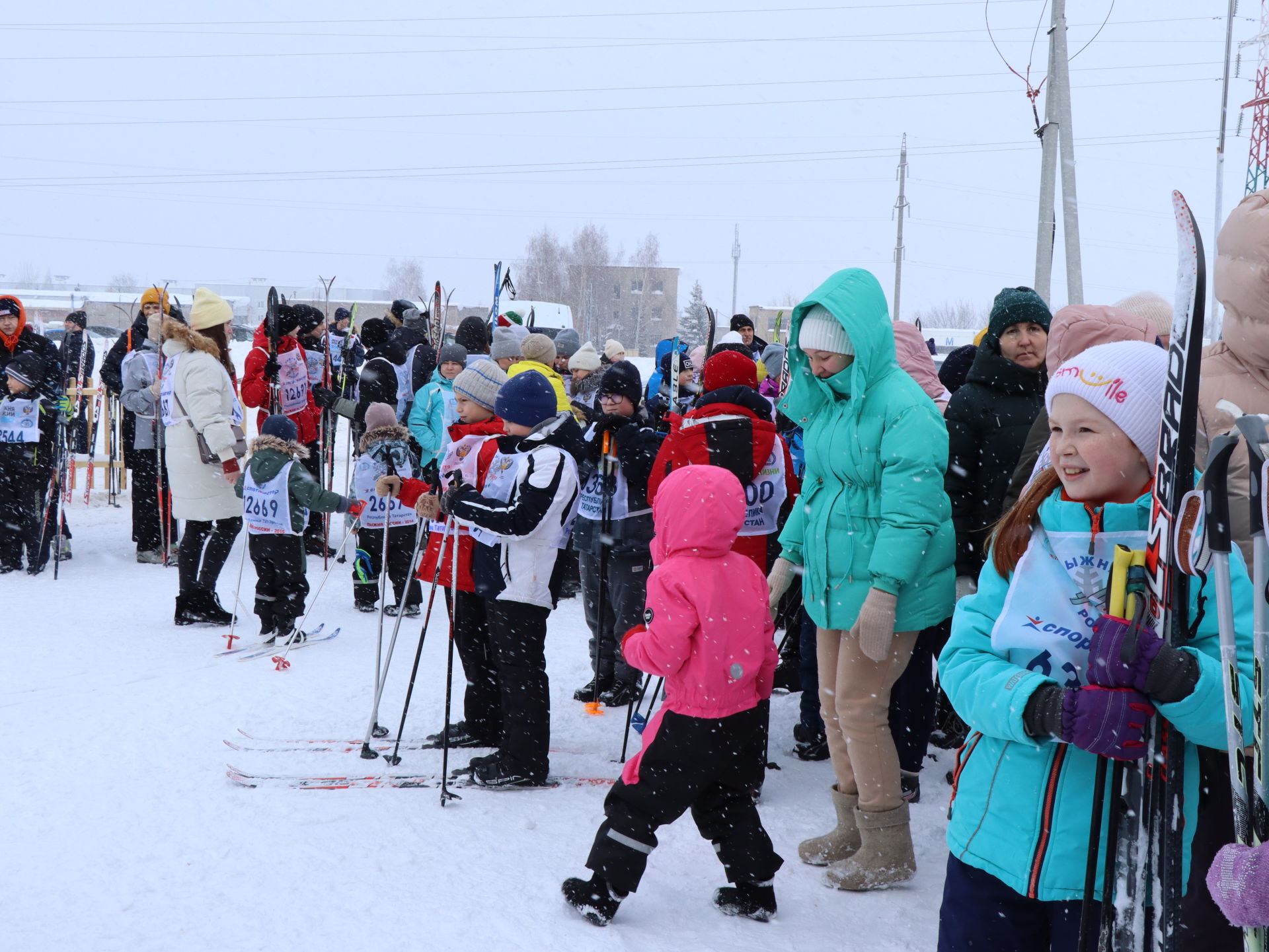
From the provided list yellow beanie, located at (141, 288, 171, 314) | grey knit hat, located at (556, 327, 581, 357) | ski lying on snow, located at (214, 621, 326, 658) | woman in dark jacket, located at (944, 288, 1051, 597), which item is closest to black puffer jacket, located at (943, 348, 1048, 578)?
woman in dark jacket, located at (944, 288, 1051, 597)

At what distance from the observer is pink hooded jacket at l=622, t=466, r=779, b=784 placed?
3.04m

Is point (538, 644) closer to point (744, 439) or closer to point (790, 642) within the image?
point (744, 439)

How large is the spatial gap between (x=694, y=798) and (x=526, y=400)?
1.87 meters

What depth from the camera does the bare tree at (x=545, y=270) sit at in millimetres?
65812

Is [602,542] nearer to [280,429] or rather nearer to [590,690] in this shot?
[590,690]

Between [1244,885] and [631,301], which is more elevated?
[631,301]

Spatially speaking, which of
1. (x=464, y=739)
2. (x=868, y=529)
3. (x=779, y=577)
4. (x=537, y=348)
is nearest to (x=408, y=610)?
(x=537, y=348)

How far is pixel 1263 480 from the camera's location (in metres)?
1.43

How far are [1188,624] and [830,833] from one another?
216cm

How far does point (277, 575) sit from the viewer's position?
657 cm

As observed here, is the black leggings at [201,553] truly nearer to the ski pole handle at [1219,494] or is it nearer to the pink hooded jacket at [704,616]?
the pink hooded jacket at [704,616]

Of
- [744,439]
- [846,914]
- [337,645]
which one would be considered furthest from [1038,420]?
[337,645]

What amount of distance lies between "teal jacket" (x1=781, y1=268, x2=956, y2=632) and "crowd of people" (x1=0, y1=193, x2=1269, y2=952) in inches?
0.4

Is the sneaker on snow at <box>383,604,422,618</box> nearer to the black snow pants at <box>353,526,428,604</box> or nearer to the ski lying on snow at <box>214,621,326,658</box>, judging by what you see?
the black snow pants at <box>353,526,428,604</box>
